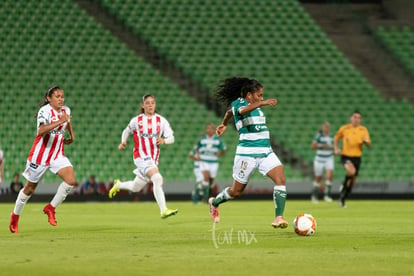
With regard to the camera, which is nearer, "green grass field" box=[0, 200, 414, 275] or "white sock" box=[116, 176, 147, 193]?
"green grass field" box=[0, 200, 414, 275]

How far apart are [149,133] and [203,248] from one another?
5803 millimetres

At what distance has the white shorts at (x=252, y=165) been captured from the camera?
1268 centimetres

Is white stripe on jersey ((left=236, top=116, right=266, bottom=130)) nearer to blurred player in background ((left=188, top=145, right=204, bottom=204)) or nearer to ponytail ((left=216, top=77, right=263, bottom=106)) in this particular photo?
ponytail ((left=216, top=77, right=263, bottom=106))

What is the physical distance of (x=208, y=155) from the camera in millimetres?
25219

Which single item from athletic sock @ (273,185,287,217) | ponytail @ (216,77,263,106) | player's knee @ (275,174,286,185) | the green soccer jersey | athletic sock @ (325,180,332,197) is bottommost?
athletic sock @ (325,180,332,197)

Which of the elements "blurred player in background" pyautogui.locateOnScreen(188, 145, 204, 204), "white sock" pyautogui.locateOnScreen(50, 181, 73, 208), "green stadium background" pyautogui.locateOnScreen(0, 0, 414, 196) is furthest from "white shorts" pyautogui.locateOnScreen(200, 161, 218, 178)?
"white sock" pyautogui.locateOnScreen(50, 181, 73, 208)

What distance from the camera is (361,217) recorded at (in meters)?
17.3

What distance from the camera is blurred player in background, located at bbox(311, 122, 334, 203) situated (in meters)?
26.7

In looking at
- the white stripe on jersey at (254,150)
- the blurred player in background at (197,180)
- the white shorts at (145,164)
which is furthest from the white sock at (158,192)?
the blurred player in background at (197,180)

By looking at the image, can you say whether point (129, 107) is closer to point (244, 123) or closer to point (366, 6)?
point (366, 6)

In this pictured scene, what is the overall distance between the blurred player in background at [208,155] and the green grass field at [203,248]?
897cm

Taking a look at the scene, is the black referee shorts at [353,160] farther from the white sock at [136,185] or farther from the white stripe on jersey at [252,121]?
the white stripe on jersey at [252,121]

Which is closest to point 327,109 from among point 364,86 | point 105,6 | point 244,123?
point 364,86

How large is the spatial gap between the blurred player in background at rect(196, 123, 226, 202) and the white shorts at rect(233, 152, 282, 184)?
12.1m
